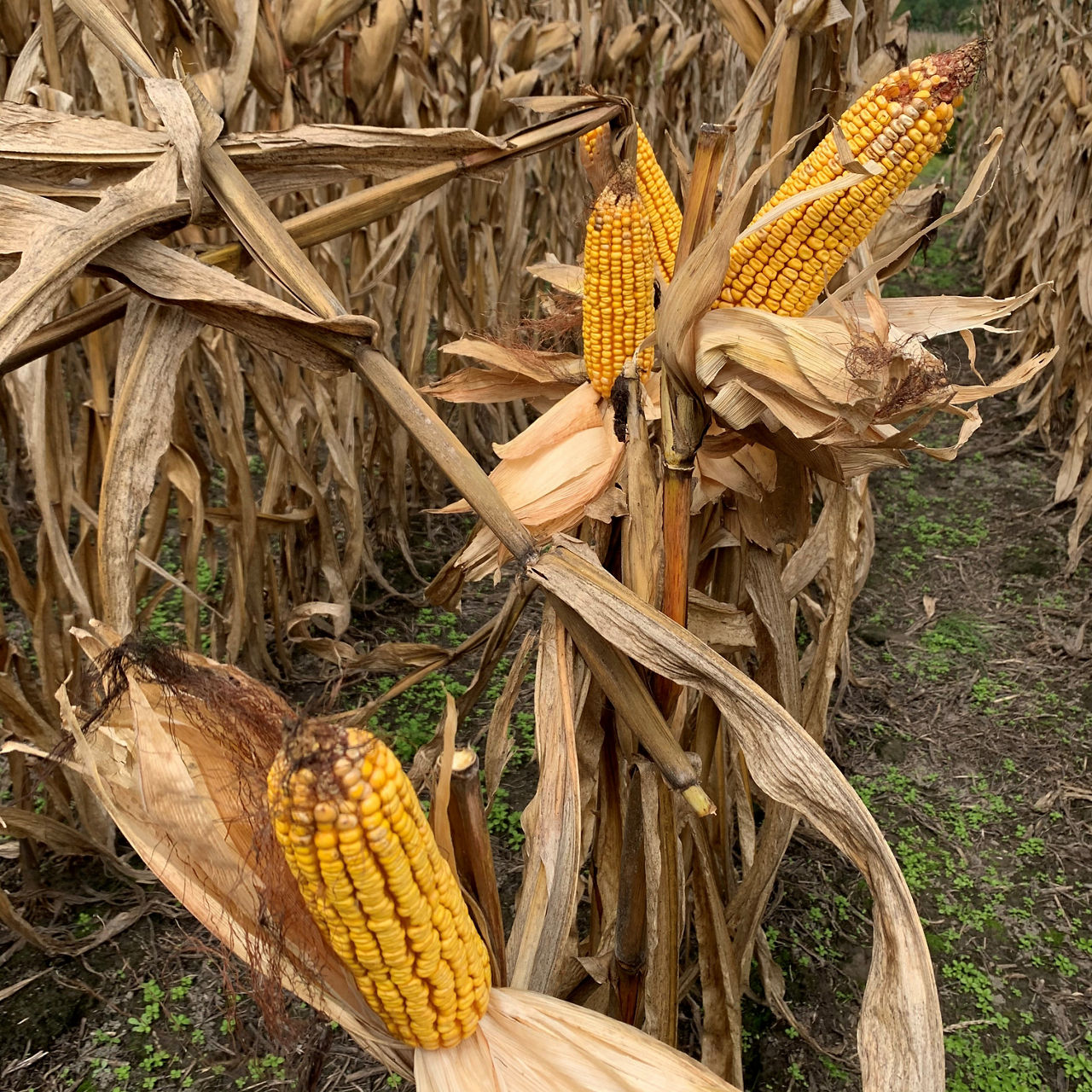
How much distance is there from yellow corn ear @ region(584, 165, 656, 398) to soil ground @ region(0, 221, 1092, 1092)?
0.65 m

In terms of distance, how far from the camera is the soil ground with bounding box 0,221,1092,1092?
6.23 ft

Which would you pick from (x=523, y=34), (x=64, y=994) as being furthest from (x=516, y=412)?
(x=64, y=994)

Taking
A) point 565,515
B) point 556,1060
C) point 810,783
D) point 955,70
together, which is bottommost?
point 556,1060

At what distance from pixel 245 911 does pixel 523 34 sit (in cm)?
354

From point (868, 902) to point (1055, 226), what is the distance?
5.29m

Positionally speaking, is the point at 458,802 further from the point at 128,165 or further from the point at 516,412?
the point at 516,412

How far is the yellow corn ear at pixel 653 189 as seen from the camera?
136cm

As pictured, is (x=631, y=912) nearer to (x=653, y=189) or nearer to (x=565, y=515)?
(x=565, y=515)

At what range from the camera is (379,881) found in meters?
0.80

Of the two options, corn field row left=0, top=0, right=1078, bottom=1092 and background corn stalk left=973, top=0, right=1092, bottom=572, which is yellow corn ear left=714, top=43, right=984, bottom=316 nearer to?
corn field row left=0, top=0, right=1078, bottom=1092

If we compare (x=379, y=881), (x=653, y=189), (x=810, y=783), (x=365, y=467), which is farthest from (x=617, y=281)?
(x=365, y=467)

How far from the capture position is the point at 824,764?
0.98m

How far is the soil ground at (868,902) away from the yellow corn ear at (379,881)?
21 cm

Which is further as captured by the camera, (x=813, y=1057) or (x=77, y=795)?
(x=77, y=795)
